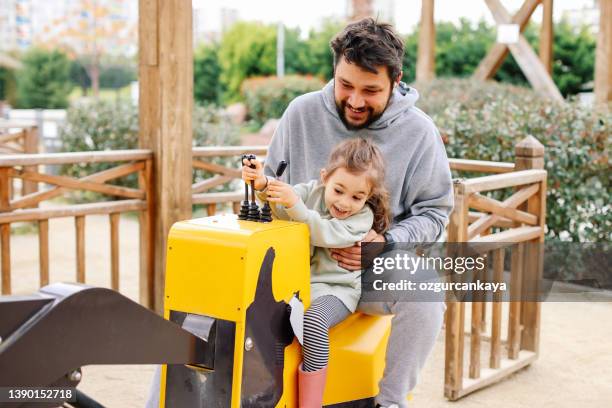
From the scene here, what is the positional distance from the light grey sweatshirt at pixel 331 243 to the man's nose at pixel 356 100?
0.27 m

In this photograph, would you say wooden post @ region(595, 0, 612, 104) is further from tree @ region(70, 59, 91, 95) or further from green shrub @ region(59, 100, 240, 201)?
tree @ region(70, 59, 91, 95)

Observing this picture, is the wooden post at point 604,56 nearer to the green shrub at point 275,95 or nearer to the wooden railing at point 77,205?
the wooden railing at point 77,205

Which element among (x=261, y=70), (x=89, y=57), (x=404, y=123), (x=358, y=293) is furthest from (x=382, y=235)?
(x=89, y=57)

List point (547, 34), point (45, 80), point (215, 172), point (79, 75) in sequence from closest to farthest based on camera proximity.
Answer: point (215, 172) < point (547, 34) < point (45, 80) < point (79, 75)

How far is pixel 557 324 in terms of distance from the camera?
4773mm

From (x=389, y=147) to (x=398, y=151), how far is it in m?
0.03

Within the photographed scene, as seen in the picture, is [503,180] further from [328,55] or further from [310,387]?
[328,55]

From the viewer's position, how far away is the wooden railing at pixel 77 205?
402cm

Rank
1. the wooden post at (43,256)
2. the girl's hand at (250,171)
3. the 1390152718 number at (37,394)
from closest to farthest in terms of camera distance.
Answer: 1. the 1390152718 number at (37,394)
2. the girl's hand at (250,171)
3. the wooden post at (43,256)

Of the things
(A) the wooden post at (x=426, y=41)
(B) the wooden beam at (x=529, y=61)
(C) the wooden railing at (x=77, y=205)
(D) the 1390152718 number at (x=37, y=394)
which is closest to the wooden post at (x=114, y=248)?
(C) the wooden railing at (x=77, y=205)

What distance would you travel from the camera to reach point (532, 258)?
392 cm

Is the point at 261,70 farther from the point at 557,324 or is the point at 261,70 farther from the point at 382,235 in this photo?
the point at 382,235

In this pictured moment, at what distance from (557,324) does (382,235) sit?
276cm

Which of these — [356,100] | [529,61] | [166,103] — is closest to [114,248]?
[166,103]
